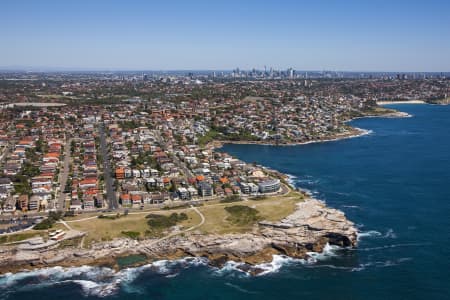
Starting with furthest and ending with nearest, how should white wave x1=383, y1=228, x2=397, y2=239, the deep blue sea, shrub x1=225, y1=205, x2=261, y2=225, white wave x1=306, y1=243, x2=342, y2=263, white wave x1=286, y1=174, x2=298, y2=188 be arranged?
white wave x1=286, y1=174, x2=298, y2=188
shrub x1=225, y1=205, x2=261, y2=225
white wave x1=383, y1=228, x2=397, y2=239
white wave x1=306, y1=243, x2=342, y2=263
the deep blue sea

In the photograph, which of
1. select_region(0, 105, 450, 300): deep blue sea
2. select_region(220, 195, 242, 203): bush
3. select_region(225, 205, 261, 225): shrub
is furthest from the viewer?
select_region(220, 195, 242, 203): bush

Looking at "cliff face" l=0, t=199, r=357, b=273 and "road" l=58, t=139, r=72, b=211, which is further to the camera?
"road" l=58, t=139, r=72, b=211

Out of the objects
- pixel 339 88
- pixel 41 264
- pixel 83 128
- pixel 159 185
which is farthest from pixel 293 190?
pixel 339 88

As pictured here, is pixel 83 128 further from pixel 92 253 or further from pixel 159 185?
pixel 92 253

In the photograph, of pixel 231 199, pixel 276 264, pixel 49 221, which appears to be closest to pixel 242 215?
pixel 231 199

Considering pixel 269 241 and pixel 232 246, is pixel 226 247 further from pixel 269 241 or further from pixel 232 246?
pixel 269 241

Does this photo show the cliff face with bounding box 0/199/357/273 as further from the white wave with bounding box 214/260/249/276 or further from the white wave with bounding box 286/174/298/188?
the white wave with bounding box 286/174/298/188

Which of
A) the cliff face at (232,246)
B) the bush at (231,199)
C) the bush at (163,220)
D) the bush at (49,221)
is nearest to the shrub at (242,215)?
the cliff face at (232,246)

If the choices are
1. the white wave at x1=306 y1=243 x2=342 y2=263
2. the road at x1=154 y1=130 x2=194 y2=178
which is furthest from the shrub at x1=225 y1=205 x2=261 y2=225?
the road at x1=154 y1=130 x2=194 y2=178
